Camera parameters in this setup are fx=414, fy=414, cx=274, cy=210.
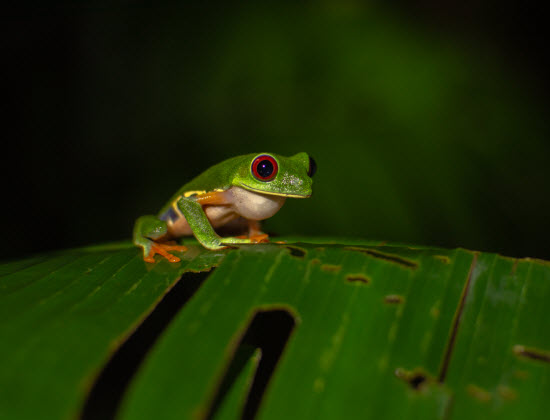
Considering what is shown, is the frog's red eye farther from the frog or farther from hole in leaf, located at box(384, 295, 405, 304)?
hole in leaf, located at box(384, 295, 405, 304)

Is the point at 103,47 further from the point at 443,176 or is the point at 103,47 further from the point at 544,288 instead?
the point at 544,288

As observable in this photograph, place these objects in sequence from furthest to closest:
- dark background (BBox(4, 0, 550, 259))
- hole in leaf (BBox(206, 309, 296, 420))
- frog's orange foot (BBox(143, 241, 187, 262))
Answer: dark background (BBox(4, 0, 550, 259)) → frog's orange foot (BBox(143, 241, 187, 262)) → hole in leaf (BBox(206, 309, 296, 420))

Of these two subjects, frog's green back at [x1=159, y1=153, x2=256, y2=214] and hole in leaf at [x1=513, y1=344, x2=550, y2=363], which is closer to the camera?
hole in leaf at [x1=513, y1=344, x2=550, y2=363]

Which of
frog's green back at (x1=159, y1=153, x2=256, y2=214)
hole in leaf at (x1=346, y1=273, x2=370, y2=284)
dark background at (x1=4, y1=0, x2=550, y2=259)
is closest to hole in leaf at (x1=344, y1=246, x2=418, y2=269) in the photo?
hole in leaf at (x1=346, y1=273, x2=370, y2=284)

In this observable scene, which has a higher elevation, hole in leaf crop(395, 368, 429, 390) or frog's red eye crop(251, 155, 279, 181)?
frog's red eye crop(251, 155, 279, 181)

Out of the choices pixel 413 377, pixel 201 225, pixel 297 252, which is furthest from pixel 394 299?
pixel 201 225

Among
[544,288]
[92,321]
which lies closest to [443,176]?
[544,288]

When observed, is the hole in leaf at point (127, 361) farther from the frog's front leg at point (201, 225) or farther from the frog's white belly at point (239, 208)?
the frog's white belly at point (239, 208)
